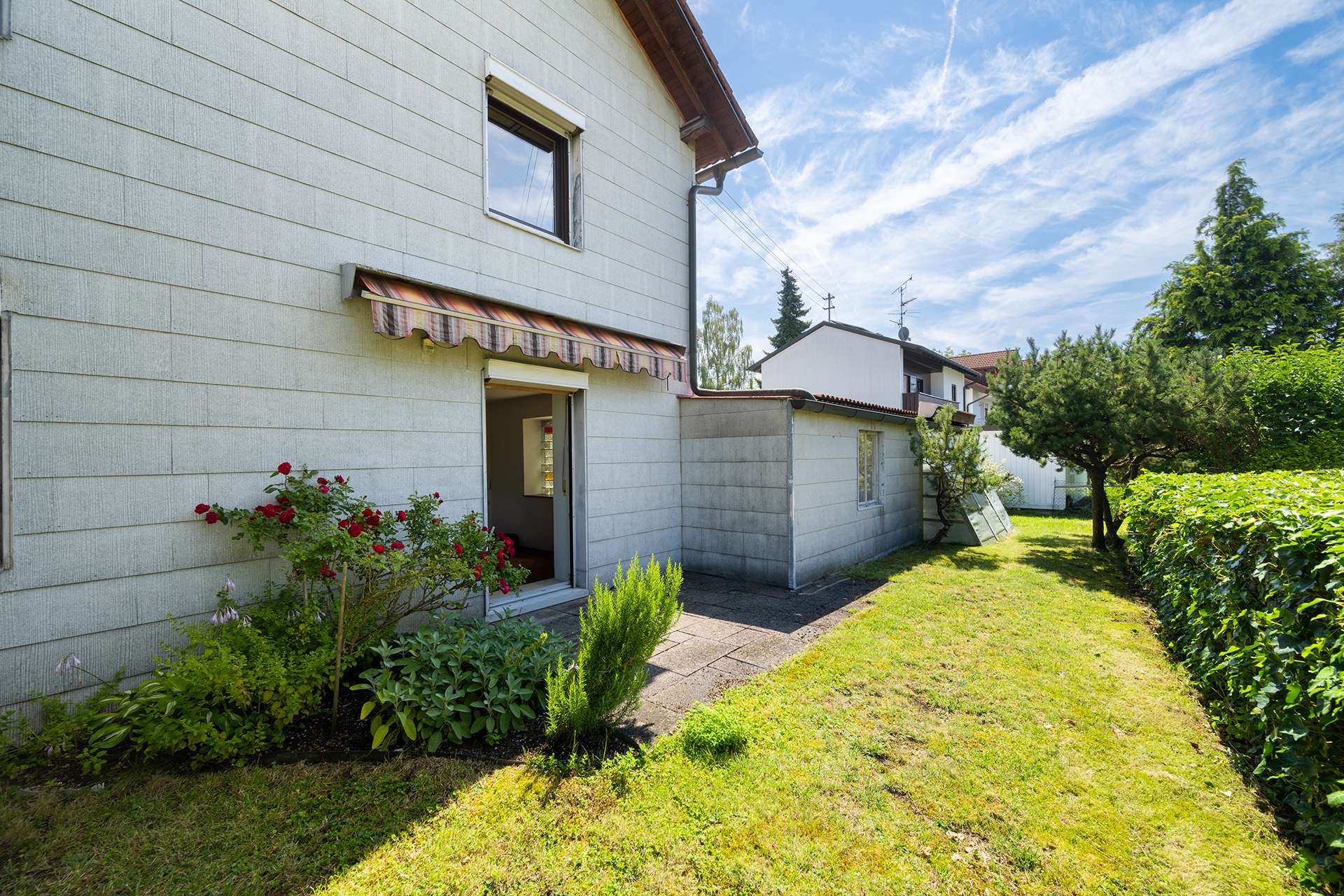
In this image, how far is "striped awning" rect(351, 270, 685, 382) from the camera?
5129mm

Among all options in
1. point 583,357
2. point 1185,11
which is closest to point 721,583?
point 583,357

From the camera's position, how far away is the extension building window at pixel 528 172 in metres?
7.15

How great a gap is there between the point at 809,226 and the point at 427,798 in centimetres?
1961

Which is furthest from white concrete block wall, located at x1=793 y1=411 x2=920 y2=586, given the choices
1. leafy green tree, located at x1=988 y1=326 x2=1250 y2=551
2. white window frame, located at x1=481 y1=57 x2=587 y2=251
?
white window frame, located at x1=481 y1=57 x2=587 y2=251

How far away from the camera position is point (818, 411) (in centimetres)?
897

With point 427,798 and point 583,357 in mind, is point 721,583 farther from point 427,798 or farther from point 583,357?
point 427,798

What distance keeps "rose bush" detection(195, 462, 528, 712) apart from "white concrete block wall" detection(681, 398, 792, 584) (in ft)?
14.6

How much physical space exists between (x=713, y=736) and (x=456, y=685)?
2121mm

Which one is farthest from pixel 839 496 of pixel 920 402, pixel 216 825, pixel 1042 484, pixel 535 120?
pixel 920 402

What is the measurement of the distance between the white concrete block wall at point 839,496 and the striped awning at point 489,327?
308 centimetres

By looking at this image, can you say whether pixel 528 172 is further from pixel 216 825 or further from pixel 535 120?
pixel 216 825

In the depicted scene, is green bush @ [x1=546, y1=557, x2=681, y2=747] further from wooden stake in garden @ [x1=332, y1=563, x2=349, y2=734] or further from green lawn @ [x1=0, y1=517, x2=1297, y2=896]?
wooden stake in garden @ [x1=332, y1=563, x2=349, y2=734]

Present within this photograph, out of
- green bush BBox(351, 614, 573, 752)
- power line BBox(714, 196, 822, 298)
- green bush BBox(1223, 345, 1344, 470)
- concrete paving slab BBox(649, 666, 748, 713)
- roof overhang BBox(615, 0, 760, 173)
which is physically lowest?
concrete paving slab BBox(649, 666, 748, 713)

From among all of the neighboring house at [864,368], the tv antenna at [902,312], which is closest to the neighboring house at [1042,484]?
the neighboring house at [864,368]
